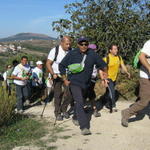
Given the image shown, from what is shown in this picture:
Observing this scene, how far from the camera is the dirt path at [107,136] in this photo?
5.04 m

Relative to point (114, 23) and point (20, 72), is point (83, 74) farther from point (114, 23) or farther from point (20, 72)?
point (114, 23)

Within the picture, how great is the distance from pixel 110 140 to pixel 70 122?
60.2 inches

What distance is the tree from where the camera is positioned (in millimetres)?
12469

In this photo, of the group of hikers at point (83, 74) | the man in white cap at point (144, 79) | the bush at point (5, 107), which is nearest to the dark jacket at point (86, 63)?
the group of hikers at point (83, 74)

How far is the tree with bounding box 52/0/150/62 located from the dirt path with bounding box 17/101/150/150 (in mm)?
6156

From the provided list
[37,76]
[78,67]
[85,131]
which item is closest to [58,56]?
[78,67]

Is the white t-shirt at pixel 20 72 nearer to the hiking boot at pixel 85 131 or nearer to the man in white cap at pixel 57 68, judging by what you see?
the man in white cap at pixel 57 68

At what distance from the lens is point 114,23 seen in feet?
40.9

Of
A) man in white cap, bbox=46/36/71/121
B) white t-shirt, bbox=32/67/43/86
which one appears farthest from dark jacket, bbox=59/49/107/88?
white t-shirt, bbox=32/67/43/86

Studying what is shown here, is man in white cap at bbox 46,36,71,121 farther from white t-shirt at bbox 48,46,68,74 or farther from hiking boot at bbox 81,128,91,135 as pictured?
hiking boot at bbox 81,128,91,135

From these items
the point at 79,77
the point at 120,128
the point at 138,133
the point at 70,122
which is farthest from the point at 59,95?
the point at 138,133

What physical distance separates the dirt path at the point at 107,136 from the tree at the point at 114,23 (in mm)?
6156

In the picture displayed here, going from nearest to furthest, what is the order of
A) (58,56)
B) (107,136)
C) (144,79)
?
(107,136) → (144,79) → (58,56)

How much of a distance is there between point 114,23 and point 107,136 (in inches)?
303
